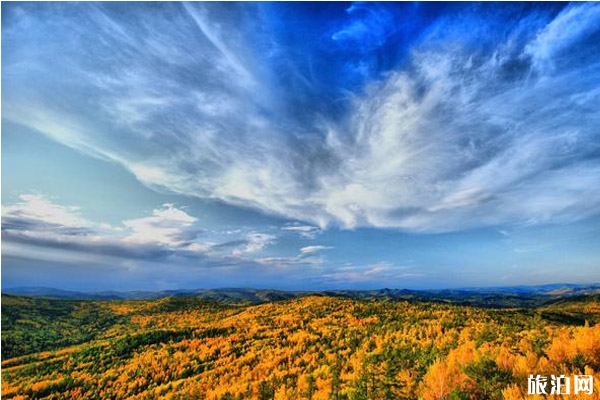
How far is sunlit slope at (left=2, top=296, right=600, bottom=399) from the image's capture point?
8539mm

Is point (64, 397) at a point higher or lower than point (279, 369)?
lower

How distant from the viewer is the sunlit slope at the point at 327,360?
854cm

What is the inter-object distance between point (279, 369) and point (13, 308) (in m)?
54.6

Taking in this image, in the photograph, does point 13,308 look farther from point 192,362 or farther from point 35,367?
point 192,362

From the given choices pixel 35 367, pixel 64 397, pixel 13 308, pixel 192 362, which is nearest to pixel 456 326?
pixel 192 362

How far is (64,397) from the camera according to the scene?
628 inches

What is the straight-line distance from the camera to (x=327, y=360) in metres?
15.2

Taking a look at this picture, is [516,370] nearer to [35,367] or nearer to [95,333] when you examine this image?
[35,367]

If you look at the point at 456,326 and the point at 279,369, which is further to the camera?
the point at 456,326

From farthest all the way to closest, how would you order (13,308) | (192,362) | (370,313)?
(13,308)
(370,313)
(192,362)

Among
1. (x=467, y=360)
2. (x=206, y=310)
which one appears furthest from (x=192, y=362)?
(x=206, y=310)

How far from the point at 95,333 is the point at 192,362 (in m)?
29.6

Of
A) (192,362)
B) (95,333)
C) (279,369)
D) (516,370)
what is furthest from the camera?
(95,333)

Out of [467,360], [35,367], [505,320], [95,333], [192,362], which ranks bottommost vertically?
[95,333]
